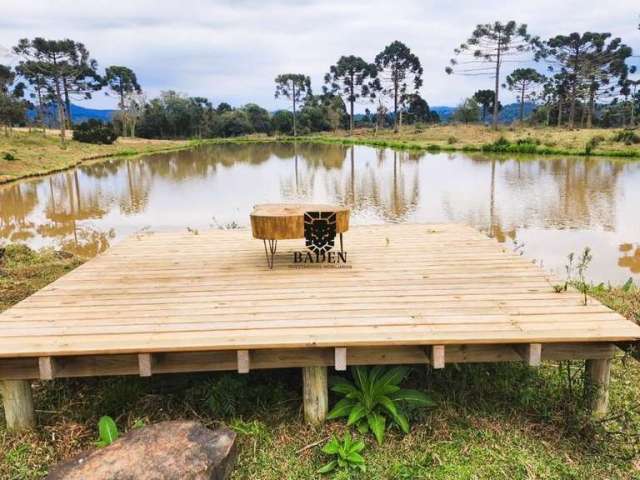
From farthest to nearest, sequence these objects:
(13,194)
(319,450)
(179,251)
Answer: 1. (13,194)
2. (179,251)
3. (319,450)

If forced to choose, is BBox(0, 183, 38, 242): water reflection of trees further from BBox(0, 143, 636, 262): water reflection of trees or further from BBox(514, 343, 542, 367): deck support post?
BBox(514, 343, 542, 367): deck support post

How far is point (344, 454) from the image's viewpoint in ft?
8.67

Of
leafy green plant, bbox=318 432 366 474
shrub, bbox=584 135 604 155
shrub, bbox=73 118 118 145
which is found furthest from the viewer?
shrub, bbox=73 118 118 145

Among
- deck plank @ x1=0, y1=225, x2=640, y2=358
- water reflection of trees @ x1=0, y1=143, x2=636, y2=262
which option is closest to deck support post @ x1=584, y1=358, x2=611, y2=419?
deck plank @ x1=0, y1=225, x2=640, y2=358

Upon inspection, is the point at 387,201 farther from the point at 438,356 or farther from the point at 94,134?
the point at 94,134

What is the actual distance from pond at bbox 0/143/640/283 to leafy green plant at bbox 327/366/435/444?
4.23 metres

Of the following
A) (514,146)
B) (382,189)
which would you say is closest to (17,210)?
(382,189)

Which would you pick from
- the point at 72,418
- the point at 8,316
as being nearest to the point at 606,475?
the point at 72,418

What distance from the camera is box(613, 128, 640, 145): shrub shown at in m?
25.6

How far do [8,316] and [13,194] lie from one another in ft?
46.6

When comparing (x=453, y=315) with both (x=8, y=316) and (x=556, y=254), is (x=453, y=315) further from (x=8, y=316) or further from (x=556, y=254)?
(x=556, y=254)

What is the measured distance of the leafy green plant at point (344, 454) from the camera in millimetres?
2611

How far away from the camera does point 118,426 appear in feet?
9.84

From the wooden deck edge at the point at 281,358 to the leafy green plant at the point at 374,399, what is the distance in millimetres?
238
